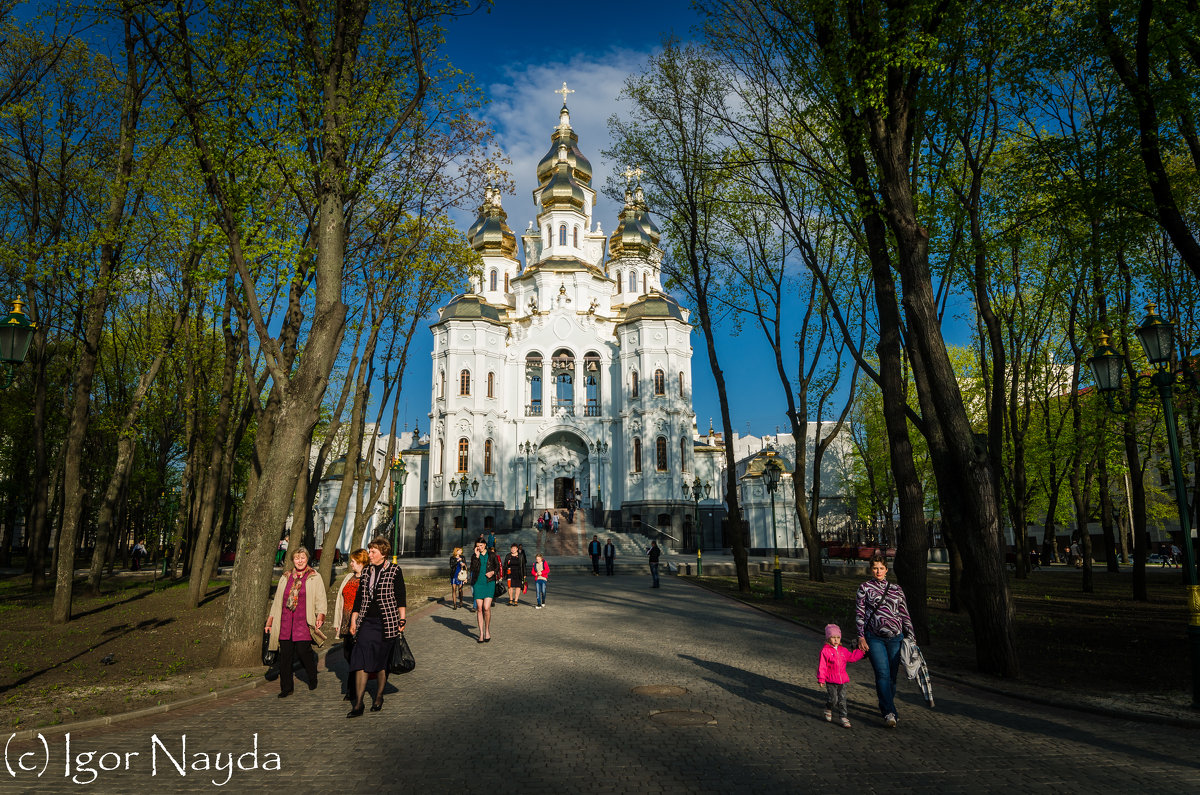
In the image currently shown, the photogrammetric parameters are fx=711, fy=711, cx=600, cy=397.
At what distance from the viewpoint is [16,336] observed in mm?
9281

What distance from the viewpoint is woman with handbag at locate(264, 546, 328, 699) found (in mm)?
7859

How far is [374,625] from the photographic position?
277 inches

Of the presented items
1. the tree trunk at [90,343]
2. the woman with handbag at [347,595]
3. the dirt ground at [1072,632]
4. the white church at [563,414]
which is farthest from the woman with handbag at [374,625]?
the white church at [563,414]

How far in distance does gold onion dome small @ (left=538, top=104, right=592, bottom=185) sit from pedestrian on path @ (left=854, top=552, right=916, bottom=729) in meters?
50.5

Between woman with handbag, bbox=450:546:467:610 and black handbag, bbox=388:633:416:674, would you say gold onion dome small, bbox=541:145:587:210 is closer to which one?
woman with handbag, bbox=450:546:467:610

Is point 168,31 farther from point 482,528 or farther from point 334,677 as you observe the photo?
point 482,528

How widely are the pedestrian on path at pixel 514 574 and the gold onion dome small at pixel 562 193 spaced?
38539 millimetres

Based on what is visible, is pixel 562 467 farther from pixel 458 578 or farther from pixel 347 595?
pixel 347 595

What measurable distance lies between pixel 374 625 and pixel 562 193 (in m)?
48.1

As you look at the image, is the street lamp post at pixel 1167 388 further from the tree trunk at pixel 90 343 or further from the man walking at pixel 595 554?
the man walking at pixel 595 554

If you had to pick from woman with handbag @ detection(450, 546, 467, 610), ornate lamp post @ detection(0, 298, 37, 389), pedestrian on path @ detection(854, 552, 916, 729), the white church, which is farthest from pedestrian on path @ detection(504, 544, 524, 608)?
the white church

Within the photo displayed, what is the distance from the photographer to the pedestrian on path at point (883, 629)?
6699mm

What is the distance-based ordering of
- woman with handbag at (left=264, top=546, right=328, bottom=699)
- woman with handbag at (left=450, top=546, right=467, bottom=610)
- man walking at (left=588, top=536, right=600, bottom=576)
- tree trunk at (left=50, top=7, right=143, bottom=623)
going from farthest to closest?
man walking at (left=588, top=536, right=600, bottom=576) < woman with handbag at (left=450, top=546, right=467, bottom=610) < tree trunk at (left=50, top=7, right=143, bottom=623) < woman with handbag at (left=264, top=546, right=328, bottom=699)

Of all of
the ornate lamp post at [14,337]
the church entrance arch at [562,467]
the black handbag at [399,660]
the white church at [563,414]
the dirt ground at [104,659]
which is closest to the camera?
the black handbag at [399,660]
